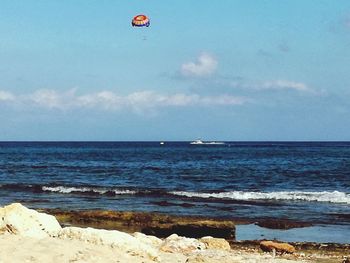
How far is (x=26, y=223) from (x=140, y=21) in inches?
788

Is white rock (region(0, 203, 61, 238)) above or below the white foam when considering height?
above

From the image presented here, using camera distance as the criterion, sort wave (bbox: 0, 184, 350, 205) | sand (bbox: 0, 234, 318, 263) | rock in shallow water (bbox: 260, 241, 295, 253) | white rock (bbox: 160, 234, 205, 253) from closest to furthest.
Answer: sand (bbox: 0, 234, 318, 263)
white rock (bbox: 160, 234, 205, 253)
rock in shallow water (bbox: 260, 241, 295, 253)
wave (bbox: 0, 184, 350, 205)

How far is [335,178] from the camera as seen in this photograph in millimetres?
48000

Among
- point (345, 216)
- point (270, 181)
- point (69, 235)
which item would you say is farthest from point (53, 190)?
point (69, 235)

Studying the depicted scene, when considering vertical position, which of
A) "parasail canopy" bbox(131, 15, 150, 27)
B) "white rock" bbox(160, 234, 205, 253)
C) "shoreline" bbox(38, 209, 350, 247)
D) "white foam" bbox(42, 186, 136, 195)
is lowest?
"white foam" bbox(42, 186, 136, 195)

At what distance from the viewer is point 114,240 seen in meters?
11.4

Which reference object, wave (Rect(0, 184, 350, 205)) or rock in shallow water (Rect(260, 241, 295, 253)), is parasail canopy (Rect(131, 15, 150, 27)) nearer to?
wave (Rect(0, 184, 350, 205))

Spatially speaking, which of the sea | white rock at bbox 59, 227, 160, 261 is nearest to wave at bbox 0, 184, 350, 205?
the sea

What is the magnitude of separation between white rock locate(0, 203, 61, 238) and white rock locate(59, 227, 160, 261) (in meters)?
0.47

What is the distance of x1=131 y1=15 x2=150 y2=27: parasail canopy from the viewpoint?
30.1 meters

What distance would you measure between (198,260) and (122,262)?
2.05m

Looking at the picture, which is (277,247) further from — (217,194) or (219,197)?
(217,194)

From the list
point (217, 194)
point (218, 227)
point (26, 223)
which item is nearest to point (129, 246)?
point (26, 223)

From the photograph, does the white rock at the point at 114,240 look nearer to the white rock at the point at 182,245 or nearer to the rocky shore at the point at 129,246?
the rocky shore at the point at 129,246
